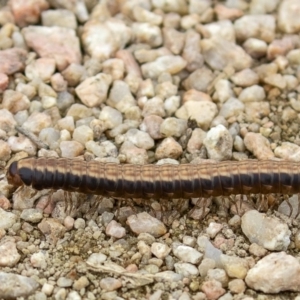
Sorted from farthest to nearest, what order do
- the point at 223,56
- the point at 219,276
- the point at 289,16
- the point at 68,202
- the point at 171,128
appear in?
the point at 289,16, the point at 223,56, the point at 171,128, the point at 68,202, the point at 219,276

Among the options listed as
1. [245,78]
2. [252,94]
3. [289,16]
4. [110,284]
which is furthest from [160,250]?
[289,16]

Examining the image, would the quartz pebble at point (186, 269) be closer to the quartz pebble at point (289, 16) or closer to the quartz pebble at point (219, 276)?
the quartz pebble at point (219, 276)

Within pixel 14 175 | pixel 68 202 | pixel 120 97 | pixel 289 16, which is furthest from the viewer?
pixel 289 16

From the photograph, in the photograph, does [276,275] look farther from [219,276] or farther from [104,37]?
[104,37]

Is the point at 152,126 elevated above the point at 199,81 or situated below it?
below

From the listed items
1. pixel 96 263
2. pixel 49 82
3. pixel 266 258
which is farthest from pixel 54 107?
pixel 266 258

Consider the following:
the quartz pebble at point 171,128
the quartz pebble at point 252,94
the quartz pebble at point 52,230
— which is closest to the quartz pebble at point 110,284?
the quartz pebble at point 52,230
